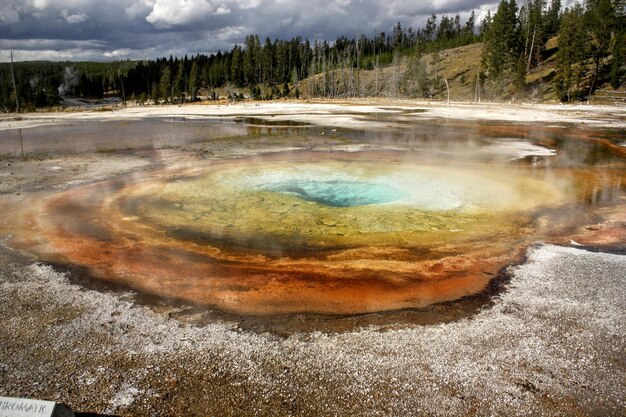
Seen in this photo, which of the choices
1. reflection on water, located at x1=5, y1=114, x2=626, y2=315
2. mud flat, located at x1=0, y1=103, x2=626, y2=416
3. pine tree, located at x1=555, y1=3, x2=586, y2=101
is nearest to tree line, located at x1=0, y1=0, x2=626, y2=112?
pine tree, located at x1=555, y1=3, x2=586, y2=101

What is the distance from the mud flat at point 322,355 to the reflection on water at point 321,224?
54 centimetres

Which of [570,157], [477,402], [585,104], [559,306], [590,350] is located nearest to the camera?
[477,402]

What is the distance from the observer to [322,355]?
4246 millimetres

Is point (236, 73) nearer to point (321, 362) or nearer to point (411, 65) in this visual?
point (411, 65)

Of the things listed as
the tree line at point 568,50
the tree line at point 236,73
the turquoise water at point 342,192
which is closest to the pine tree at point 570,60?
the tree line at point 568,50

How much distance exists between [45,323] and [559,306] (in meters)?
5.75

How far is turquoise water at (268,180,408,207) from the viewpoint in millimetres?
10102

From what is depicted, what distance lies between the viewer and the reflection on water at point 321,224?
5.84 m

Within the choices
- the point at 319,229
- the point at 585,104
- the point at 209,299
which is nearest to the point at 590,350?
the point at 209,299

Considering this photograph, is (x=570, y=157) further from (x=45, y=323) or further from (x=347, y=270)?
(x=45, y=323)

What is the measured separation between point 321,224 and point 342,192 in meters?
2.65

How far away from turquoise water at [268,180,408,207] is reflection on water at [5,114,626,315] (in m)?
0.05

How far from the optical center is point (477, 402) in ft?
12.0

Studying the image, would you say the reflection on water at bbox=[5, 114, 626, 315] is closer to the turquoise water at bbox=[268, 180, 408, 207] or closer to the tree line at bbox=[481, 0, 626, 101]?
the turquoise water at bbox=[268, 180, 408, 207]
